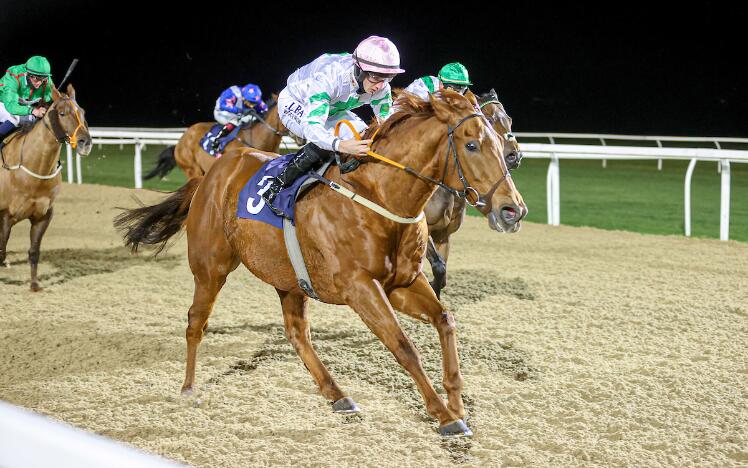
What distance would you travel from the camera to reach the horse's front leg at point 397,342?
10.7 ft

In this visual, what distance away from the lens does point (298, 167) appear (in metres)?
3.69

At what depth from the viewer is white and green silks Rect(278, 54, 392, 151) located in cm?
354

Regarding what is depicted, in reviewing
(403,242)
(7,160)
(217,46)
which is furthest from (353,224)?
(217,46)

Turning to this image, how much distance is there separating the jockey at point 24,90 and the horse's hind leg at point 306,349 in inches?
174

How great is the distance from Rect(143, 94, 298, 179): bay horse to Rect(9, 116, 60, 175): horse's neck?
5.54 ft

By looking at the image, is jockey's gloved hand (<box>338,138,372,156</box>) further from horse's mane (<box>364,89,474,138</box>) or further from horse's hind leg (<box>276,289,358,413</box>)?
horse's hind leg (<box>276,289,358,413</box>)

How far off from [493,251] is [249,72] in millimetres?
39037

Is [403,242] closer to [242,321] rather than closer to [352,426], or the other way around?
[352,426]

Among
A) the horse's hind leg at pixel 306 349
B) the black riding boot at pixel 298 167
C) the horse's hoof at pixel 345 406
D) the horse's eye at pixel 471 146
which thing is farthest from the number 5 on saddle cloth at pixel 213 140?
the horse's eye at pixel 471 146

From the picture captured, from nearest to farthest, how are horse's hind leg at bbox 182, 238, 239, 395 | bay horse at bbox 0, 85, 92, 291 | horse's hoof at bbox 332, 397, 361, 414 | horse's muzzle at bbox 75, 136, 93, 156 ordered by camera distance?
horse's hoof at bbox 332, 397, 361, 414, horse's hind leg at bbox 182, 238, 239, 395, bay horse at bbox 0, 85, 92, 291, horse's muzzle at bbox 75, 136, 93, 156

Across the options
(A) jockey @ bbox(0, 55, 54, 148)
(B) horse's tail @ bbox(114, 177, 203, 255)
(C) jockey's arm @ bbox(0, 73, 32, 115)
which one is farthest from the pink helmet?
(C) jockey's arm @ bbox(0, 73, 32, 115)

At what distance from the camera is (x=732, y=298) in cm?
625

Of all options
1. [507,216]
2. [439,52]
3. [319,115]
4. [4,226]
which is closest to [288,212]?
[319,115]

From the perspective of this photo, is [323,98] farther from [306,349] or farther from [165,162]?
[165,162]
